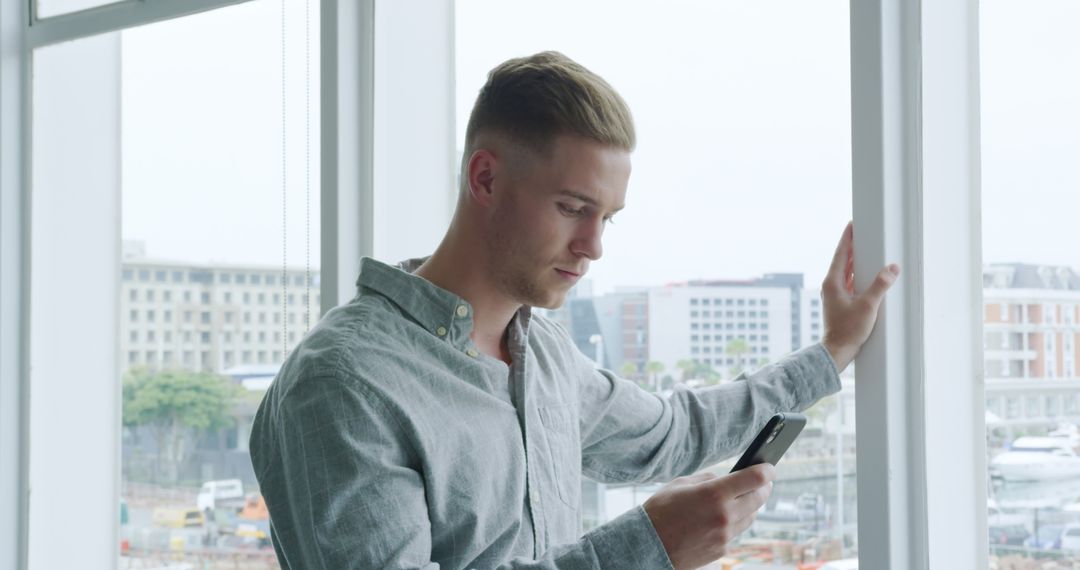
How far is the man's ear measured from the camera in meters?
1.37

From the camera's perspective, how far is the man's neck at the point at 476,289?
1405 mm

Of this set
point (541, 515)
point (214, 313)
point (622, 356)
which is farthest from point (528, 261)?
point (214, 313)

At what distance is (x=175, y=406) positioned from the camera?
2.38 metres

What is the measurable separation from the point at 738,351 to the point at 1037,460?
45 centimetres

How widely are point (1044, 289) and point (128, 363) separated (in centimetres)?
202

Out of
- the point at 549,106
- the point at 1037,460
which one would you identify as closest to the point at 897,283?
the point at 1037,460

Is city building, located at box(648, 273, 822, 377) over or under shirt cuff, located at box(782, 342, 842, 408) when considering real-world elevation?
over

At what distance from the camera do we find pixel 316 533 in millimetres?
1166

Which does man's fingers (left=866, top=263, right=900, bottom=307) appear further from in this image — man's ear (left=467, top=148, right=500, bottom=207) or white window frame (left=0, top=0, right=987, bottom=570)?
man's ear (left=467, top=148, right=500, bottom=207)

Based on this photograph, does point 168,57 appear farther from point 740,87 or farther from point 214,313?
point 740,87

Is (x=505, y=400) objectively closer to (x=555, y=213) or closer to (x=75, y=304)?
(x=555, y=213)

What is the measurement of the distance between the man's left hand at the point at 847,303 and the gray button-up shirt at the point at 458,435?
48 mm

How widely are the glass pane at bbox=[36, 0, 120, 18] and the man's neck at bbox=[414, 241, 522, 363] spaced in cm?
142

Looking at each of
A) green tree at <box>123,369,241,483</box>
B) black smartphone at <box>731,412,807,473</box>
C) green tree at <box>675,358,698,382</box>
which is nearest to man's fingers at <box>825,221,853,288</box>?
black smartphone at <box>731,412,807,473</box>
